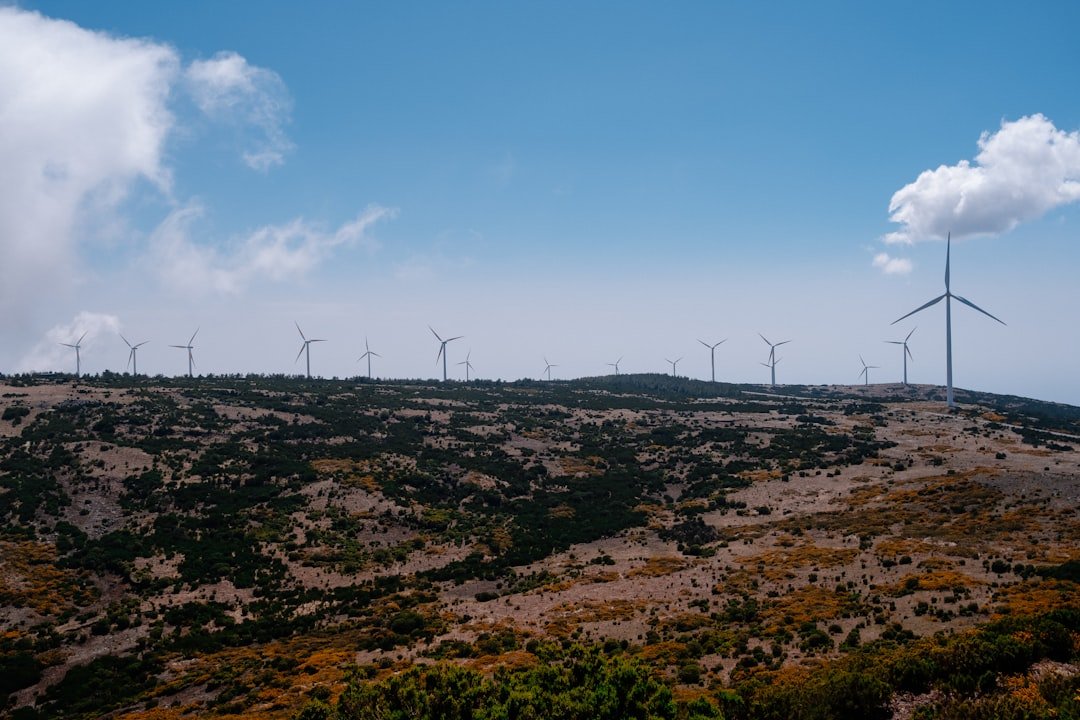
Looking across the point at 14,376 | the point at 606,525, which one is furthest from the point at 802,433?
the point at 14,376

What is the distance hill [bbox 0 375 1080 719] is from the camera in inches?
959

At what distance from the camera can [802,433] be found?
10956 cm

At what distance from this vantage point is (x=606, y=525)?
69250 mm

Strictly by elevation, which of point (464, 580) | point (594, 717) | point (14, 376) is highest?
point (14, 376)

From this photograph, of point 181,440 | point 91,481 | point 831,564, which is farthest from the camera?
point 181,440

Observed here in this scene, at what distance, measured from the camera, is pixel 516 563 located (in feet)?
194

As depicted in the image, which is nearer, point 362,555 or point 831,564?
point 831,564

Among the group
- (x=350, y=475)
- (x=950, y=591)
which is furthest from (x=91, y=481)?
(x=950, y=591)

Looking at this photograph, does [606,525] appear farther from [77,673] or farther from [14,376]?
[14,376]

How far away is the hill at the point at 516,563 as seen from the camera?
79.9ft

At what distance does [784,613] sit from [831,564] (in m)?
12.8

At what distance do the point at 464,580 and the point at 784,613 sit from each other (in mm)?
27340

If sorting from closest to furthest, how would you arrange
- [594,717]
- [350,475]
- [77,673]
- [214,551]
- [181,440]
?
[594,717] < [77,673] < [214,551] < [350,475] < [181,440]

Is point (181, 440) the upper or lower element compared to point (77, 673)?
upper
